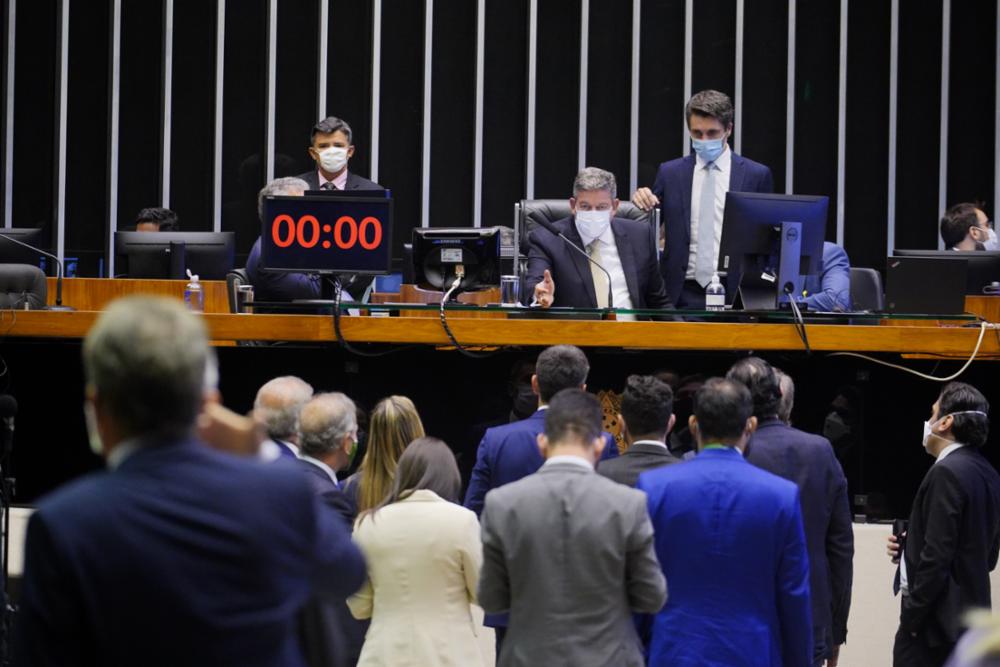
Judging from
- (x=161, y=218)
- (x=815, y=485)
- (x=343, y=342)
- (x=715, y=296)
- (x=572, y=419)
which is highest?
(x=161, y=218)

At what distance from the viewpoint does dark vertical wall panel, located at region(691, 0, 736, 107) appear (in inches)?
372

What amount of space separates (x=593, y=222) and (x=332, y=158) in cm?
149

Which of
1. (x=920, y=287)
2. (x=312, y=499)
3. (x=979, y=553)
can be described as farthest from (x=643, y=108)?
(x=312, y=499)

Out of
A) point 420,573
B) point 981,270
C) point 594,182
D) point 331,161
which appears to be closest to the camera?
point 420,573

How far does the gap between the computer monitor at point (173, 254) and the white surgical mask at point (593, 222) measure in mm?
1768

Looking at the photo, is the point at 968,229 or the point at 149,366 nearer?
the point at 149,366

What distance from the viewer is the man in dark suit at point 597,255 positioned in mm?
5695

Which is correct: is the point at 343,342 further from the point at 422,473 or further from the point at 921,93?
the point at 921,93

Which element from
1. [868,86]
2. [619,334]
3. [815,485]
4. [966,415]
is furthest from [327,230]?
[868,86]

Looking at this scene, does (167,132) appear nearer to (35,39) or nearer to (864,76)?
(35,39)

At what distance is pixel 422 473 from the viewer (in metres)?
3.46

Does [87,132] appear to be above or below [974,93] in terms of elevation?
below

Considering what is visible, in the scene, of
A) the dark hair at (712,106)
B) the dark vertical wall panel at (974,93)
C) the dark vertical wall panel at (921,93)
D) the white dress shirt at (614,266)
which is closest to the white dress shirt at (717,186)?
the dark hair at (712,106)

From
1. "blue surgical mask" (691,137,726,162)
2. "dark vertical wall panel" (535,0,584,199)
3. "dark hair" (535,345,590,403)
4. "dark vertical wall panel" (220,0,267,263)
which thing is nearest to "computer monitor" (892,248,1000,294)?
"blue surgical mask" (691,137,726,162)
